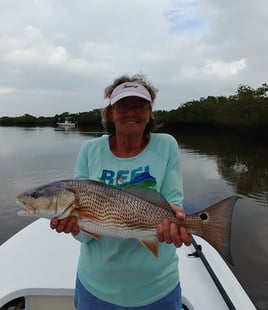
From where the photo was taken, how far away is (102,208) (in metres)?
2.15

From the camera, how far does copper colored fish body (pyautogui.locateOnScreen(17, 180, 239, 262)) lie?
212 cm

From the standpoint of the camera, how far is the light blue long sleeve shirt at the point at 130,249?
2219 mm

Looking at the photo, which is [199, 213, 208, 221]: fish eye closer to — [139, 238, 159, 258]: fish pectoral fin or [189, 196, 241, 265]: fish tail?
[189, 196, 241, 265]: fish tail

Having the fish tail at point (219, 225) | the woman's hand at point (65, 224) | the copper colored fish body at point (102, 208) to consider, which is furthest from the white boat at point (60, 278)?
the woman's hand at point (65, 224)

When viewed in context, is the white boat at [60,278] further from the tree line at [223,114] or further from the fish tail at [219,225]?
the tree line at [223,114]

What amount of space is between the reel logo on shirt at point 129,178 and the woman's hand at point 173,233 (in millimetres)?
306

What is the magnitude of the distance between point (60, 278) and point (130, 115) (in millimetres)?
2014

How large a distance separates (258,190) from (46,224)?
14662 mm

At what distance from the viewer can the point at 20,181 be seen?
1909cm

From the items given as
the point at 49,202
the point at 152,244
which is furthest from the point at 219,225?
the point at 49,202

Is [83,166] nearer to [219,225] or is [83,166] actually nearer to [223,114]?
[219,225]

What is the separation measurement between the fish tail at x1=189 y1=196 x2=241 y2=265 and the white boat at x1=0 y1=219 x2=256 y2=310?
4.07 feet

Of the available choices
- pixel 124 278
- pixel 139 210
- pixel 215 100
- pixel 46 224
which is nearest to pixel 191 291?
pixel 124 278

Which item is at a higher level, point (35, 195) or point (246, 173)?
point (35, 195)
